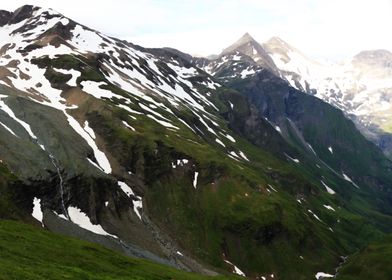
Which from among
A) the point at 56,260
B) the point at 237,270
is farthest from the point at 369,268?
the point at 56,260

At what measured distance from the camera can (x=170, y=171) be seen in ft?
644

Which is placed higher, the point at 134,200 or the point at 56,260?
the point at 134,200

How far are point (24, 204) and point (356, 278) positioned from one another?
116860mm

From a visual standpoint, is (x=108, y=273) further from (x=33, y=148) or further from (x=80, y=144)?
(x=80, y=144)

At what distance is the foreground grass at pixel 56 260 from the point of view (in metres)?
60.1

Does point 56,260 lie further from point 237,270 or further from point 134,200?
point 237,270

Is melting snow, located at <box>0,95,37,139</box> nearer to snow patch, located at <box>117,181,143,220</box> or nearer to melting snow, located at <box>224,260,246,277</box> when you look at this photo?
snow patch, located at <box>117,181,143,220</box>

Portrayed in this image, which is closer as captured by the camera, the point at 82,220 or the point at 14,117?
the point at 82,220

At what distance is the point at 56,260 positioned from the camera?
75.4 meters

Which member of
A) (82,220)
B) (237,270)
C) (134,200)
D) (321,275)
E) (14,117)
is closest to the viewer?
(82,220)

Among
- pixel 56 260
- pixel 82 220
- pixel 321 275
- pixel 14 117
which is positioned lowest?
pixel 321 275

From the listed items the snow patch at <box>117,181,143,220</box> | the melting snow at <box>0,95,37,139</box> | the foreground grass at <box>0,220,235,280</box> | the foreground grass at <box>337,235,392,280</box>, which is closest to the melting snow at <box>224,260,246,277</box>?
the snow patch at <box>117,181,143,220</box>

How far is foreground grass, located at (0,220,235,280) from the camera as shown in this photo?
6006cm

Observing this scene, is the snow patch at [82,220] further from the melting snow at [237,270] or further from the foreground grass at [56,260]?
the foreground grass at [56,260]
